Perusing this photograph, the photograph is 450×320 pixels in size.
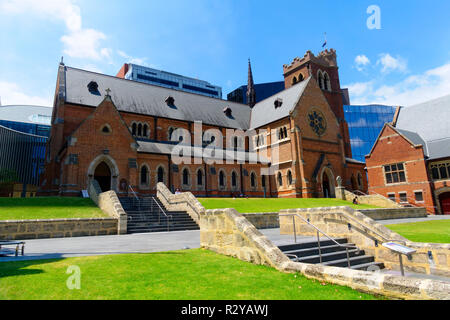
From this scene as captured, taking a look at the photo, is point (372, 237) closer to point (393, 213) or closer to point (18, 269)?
point (18, 269)

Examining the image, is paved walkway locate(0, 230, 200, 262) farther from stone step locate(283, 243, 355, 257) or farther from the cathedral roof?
the cathedral roof

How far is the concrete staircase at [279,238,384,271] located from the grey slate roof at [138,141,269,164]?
82.0 feet

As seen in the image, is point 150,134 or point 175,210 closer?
point 175,210

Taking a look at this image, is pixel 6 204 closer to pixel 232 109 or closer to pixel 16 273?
pixel 16 273

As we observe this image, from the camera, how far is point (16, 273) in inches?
231

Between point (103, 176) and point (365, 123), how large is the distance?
8034 centimetres

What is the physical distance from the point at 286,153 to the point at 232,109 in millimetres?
14852

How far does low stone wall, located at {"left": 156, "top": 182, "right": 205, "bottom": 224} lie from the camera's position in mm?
19156

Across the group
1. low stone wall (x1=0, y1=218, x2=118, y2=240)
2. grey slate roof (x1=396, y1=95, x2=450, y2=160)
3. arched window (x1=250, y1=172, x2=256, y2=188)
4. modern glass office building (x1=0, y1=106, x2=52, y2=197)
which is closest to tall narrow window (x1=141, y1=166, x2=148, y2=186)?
low stone wall (x1=0, y1=218, x2=118, y2=240)

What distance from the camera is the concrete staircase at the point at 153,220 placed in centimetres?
1741
